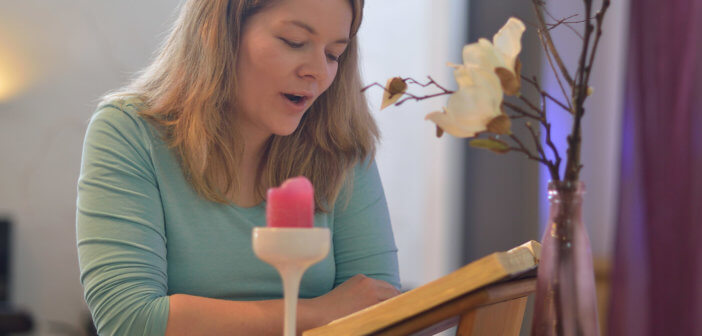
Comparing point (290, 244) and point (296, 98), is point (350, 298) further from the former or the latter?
point (290, 244)

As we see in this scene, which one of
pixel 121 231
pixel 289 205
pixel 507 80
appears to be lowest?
pixel 121 231

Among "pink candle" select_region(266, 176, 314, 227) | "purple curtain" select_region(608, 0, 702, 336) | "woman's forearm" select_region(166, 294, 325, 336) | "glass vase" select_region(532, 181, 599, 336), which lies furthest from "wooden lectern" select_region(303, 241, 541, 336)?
"purple curtain" select_region(608, 0, 702, 336)

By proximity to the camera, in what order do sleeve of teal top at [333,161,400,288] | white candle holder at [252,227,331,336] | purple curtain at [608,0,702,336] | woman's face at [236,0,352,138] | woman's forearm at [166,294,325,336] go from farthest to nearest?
purple curtain at [608,0,702,336]
sleeve of teal top at [333,161,400,288]
woman's face at [236,0,352,138]
woman's forearm at [166,294,325,336]
white candle holder at [252,227,331,336]

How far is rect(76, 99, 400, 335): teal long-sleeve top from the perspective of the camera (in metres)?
0.94

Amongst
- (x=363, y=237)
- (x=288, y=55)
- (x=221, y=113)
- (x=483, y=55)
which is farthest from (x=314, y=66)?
(x=483, y=55)

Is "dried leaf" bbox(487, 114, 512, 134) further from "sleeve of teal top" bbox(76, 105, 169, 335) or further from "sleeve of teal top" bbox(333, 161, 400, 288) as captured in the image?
"sleeve of teal top" bbox(333, 161, 400, 288)

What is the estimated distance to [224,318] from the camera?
0.91m

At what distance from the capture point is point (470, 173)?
316 cm

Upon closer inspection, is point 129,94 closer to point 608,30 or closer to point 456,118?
point 456,118

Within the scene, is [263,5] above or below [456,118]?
above

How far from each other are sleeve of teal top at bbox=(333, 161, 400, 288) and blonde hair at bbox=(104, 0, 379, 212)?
0.04 meters

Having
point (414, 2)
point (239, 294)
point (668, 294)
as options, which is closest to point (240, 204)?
point (239, 294)

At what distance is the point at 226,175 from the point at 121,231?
259mm

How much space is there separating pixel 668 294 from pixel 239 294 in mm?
1328
